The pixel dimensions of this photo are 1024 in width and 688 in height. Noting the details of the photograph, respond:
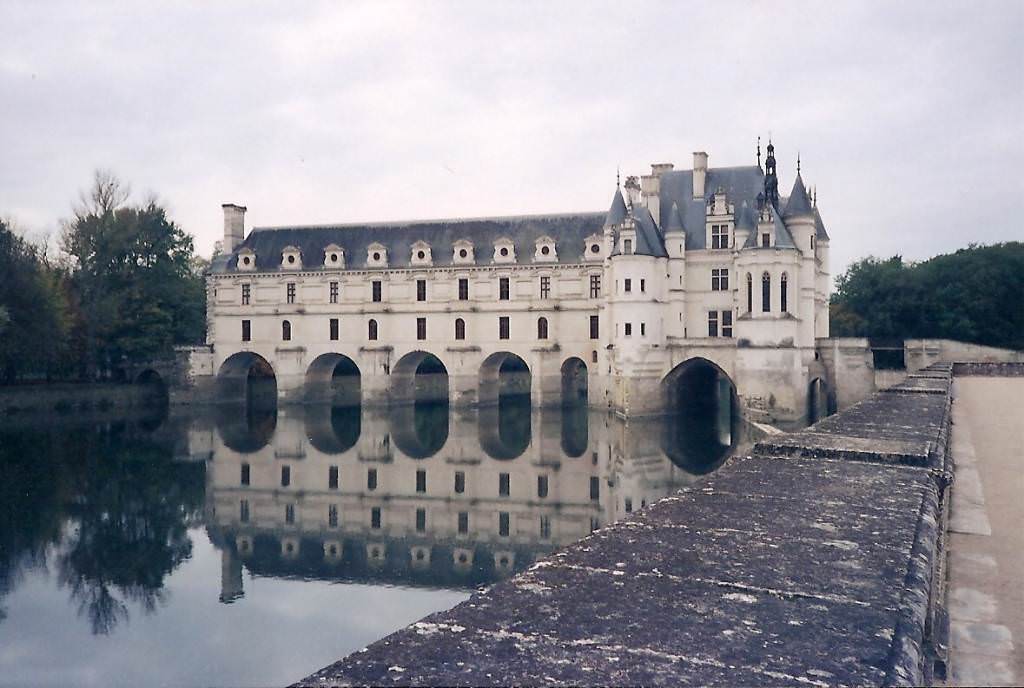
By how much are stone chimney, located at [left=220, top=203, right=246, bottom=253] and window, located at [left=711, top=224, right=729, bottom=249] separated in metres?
24.8

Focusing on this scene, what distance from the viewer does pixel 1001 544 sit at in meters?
5.28

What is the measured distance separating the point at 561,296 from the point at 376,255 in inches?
380

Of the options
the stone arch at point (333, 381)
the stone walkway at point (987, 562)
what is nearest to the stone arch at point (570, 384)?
the stone arch at point (333, 381)

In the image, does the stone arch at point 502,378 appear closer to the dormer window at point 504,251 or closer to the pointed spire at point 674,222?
the dormer window at point 504,251

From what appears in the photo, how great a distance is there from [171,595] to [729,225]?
26.9m

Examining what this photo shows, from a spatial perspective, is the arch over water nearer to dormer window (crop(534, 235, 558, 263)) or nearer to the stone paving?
dormer window (crop(534, 235, 558, 263))

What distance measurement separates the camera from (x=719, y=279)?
33.7 meters

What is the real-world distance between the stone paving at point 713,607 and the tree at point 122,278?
132 feet

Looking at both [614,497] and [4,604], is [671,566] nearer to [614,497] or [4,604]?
[4,604]

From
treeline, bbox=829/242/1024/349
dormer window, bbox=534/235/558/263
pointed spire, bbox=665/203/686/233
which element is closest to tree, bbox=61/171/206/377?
dormer window, bbox=534/235/558/263

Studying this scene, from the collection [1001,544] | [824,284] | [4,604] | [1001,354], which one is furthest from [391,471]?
[1001,354]

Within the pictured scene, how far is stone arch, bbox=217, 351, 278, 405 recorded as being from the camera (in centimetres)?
4084

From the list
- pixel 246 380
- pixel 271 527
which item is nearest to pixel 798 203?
pixel 271 527

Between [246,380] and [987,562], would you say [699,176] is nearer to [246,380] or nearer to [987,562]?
[246,380]
